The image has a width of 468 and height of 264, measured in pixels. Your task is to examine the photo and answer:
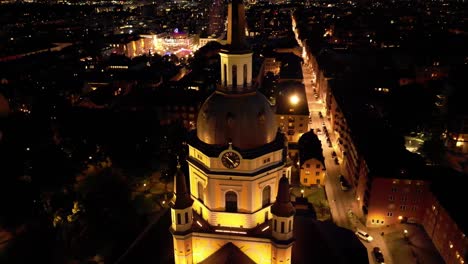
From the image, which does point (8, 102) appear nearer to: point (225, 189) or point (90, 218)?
point (90, 218)

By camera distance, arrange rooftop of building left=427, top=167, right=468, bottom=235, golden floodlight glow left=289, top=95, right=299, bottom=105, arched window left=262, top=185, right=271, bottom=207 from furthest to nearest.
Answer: golden floodlight glow left=289, top=95, right=299, bottom=105 < rooftop of building left=427, top=167, right=468, bottom=235 < arched window left=262, top=185, right=271, bottom=207

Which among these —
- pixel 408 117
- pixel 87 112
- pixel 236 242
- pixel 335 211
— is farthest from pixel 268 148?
pixel 408 117

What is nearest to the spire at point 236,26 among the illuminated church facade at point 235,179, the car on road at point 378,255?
the illuminated church facade at point 235,179

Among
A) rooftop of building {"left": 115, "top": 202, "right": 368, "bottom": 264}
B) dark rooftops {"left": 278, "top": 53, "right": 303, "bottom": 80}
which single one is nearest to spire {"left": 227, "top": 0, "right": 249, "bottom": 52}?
rooftop of building {"left": 115, "top": 202, "right": 368, "bottom": 264}

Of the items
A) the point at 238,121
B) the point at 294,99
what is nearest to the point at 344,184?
the point at 294,99

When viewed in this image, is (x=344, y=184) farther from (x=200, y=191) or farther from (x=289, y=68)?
(x=289, y=68)

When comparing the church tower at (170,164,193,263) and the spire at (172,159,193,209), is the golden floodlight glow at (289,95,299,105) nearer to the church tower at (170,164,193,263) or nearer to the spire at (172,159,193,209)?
the church tower at (170,164,193,263)

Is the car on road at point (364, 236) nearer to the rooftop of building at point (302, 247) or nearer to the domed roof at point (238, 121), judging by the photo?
the rooftop of building at point (302, 247)
